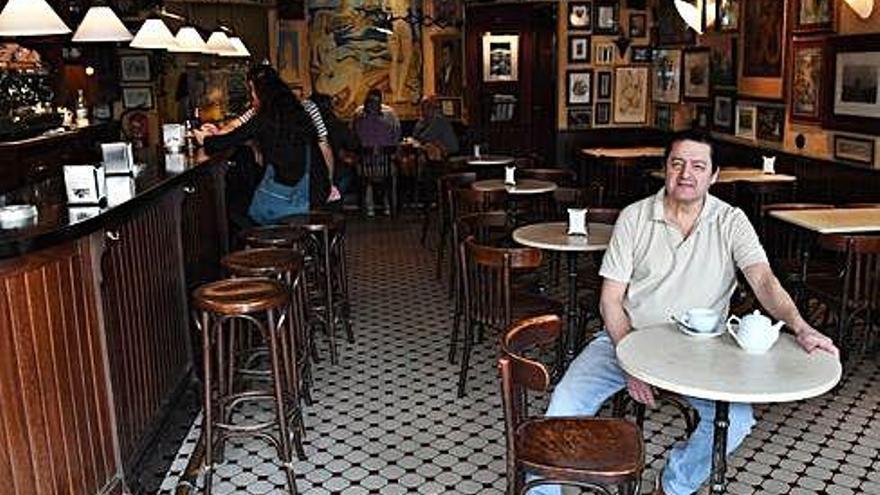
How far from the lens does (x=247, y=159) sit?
573cm

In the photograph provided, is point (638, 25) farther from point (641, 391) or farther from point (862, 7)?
point (641, 391)

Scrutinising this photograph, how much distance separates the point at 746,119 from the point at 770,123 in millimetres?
411

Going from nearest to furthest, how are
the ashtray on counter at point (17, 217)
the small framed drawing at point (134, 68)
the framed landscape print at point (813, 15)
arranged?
1. the ashtray on counter at point (17, 217)
2. the framed landscape print at point (813, 15)
3. the small framed drawing at point (134, 68)

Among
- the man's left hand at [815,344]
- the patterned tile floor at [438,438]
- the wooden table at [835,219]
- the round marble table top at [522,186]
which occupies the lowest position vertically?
the patterned tile floor at [438,438]

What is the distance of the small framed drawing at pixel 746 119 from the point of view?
7051 millimetres

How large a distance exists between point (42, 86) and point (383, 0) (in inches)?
167

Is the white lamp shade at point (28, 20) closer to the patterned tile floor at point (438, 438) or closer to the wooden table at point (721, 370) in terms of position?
the patterned tile floor at point (438, 438)

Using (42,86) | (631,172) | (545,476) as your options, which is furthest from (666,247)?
(42,86)

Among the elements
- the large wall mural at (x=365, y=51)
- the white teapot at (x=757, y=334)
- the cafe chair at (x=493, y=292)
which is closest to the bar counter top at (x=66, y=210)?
the cafe chair at (x=493, y=292)

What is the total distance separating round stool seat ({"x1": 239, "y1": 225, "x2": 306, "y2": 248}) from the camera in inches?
170

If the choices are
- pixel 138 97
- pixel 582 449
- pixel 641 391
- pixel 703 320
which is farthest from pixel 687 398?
pixel 138 97

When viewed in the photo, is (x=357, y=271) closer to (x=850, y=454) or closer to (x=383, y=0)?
(x=850, y=454)

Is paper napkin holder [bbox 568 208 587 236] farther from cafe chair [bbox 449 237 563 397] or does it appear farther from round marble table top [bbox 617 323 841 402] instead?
round marble table top [bbox 617 323 841 402]

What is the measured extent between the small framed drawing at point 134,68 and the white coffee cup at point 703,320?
29.0 ft
